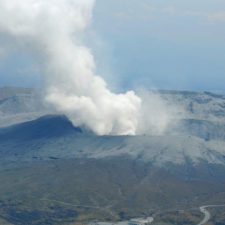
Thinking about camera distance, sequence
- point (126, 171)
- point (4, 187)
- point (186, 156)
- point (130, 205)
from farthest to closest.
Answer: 1. point (186, 156)
2. point (126, 171)
3. point (4, 187)
4. point (130, 205)

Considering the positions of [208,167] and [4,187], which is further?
[208,167]

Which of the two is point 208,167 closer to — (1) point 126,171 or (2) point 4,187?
(1) point 126,171

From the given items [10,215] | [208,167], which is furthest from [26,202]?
[208,167]

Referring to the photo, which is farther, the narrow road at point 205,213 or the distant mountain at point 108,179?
the distant mountain at point 108,179

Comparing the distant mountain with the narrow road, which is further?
the distant mountain

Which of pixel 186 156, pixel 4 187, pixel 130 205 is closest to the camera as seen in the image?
pixel 130 205

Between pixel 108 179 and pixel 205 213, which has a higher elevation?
pixel 108 179

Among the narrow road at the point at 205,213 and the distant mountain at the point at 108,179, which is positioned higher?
the distant mountain at the point at 108,179

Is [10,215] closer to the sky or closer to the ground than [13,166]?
closer to the ground

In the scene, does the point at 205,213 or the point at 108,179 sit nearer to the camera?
the point at 205,213

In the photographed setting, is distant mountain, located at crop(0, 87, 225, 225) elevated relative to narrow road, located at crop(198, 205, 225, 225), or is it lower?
elevated
